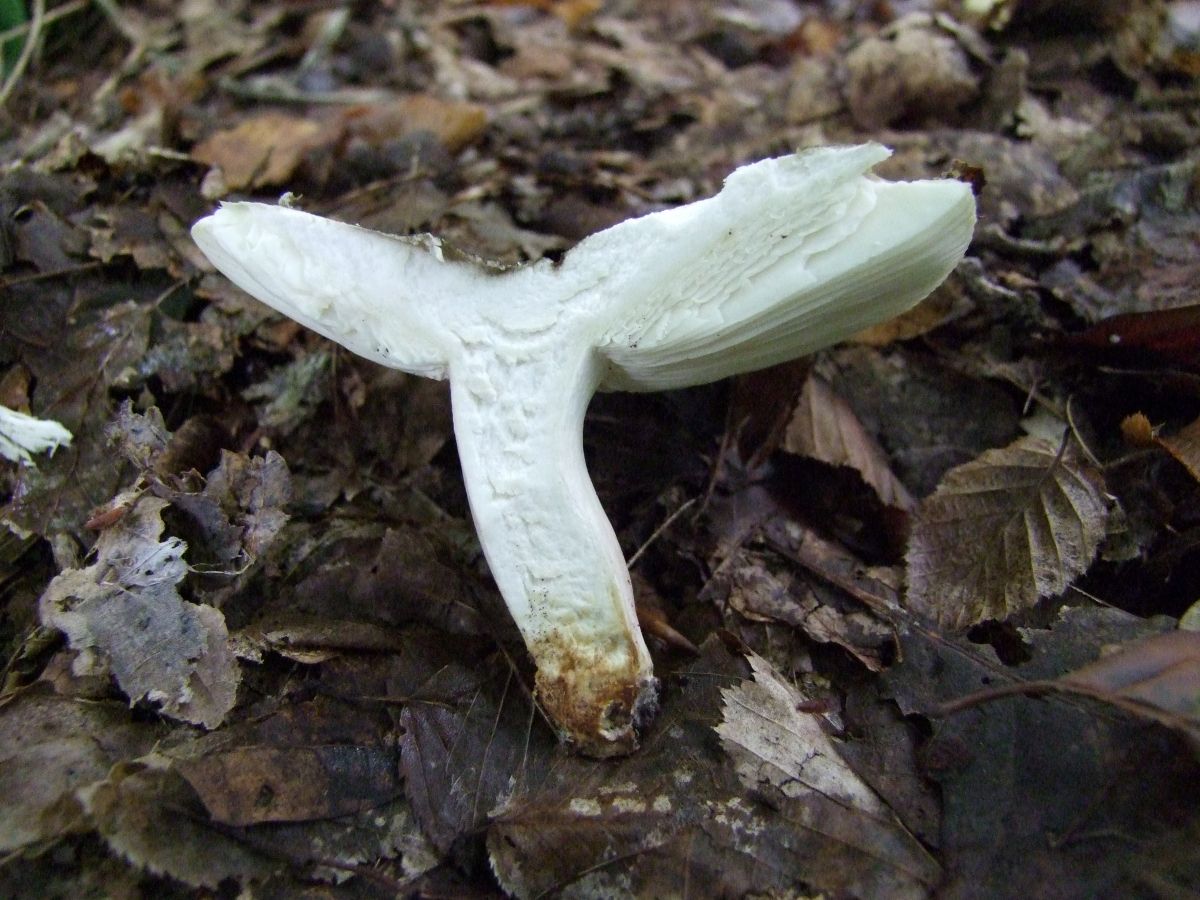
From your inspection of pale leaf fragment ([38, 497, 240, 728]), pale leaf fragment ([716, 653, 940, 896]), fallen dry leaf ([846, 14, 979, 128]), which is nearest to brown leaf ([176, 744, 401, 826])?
pale leaf fragment ([38, 497, 240, 728])

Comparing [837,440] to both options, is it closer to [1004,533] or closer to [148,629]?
[1004,533]

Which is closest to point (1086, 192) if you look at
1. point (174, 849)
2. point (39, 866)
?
point (174, 849)

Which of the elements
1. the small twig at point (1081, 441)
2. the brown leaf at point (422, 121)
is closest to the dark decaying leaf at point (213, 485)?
the brown leaf at point (422, 121)

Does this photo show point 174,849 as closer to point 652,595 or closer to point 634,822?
point 634,822

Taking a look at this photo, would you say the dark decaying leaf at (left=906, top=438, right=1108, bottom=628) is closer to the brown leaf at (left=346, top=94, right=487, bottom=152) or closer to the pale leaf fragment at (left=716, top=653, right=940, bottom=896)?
the pale leaf fragment at (left=716, top=653, right=940, bottom=896)

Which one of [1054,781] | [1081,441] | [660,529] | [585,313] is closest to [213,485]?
[585,313]

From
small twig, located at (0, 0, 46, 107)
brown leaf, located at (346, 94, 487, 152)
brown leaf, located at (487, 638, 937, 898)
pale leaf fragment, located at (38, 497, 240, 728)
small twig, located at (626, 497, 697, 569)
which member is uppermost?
small twig, located at (0, 0, 46, 107)

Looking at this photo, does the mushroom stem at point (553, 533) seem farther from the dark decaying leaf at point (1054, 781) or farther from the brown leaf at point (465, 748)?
the dark decaying leaf at point (1054, 781)
